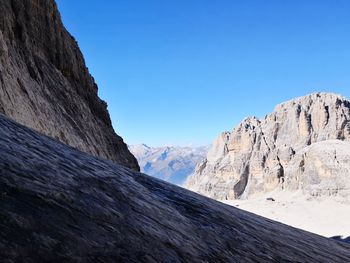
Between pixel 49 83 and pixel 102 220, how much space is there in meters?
16.4

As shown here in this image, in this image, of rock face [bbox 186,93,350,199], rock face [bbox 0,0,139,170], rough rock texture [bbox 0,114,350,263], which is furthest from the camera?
rock face [bbox 186,93,350,199]

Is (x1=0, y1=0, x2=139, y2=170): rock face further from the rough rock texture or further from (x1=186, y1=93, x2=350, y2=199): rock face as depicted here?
(x1=186, y1=93, x2=350, y2=199): rock face

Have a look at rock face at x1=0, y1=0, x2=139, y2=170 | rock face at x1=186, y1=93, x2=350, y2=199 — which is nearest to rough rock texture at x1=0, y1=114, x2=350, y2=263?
rock face at x1=0, y1=0, x2=139, y2=170

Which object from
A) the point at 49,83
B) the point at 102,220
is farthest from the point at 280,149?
the point at 102,220

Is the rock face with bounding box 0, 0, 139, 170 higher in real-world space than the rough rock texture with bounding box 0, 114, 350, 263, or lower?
higher

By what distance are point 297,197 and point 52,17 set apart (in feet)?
158

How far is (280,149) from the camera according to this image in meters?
73.9

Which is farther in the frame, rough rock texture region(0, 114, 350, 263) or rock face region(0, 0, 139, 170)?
rock face region(0, 0, 139, 170)

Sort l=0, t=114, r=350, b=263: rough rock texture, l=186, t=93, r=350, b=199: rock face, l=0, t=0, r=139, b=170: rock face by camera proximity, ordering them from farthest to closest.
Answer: l=186, t=93, r=350, b=199: rock face < l=0, t=0, r=139, b=170: rock face < l=0, t=114, r=350, b=263: rough rock texture

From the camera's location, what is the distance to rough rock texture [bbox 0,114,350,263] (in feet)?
8.23

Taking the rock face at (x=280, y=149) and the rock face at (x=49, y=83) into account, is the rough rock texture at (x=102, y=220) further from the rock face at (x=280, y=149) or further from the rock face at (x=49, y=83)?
the rock face at (x=280, y=149)

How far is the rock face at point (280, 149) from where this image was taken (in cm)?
6066

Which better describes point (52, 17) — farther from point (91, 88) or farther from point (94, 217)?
point (94, 217)

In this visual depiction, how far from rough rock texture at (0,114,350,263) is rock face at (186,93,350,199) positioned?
5494 cm
